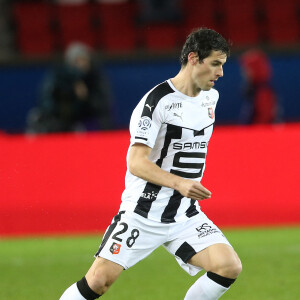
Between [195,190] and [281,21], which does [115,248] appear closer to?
[195,190]

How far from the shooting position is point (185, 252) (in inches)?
210

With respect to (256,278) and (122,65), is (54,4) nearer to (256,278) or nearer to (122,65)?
(122,65)

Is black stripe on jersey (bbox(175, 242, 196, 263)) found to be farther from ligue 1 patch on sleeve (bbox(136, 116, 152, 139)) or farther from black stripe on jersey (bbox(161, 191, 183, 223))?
ligue 1 patch on sleeve (bbox(136, 116, 152, 139))

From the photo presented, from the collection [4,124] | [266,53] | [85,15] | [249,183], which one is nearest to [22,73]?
[4,124]

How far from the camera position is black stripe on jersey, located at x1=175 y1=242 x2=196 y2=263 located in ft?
17.4

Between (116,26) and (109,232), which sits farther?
(116,26)

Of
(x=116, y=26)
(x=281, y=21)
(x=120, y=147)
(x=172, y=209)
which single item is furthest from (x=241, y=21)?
(x=172, y=209)

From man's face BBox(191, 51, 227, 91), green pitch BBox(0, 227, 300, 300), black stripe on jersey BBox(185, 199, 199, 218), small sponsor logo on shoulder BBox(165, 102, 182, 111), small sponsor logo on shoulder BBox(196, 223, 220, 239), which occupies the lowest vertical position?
green pitch BBox(0, 227, 300, 300)

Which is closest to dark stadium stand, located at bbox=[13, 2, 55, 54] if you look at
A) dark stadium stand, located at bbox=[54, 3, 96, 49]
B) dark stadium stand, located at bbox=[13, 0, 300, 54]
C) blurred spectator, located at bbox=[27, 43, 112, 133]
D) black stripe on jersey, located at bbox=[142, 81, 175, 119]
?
dark stadium stand, located at bbox=[13, 0, 300, 54]

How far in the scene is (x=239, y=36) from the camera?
14984 mm

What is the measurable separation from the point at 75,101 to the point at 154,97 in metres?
6.15

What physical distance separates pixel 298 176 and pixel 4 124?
18.9 ft

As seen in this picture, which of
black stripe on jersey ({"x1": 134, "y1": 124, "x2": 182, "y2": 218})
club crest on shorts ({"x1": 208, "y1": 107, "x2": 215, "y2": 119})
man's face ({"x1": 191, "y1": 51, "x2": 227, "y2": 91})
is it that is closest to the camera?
man's face ({"x1": 191, "y1": 51, "x2": 227, "y2": 91})

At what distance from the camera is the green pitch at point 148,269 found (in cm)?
684
